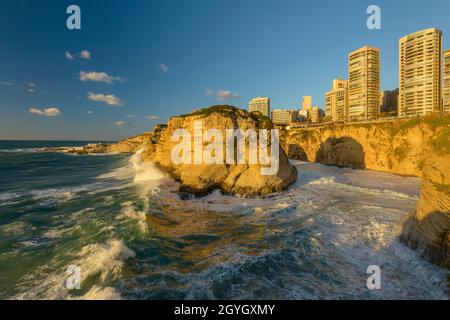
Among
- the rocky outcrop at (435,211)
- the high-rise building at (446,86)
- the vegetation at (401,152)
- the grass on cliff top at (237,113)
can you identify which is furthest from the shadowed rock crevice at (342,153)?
the high-rise building at (446,86)

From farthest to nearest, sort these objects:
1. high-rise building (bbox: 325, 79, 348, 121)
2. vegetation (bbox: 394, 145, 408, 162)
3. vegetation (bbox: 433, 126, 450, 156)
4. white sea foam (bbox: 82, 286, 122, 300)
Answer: high-rise building (bbox: 325, 79, 348, 121) < vegetation (bbox: 394, 145, 408, 162) < vegetation (bbox: 433, 126, 450, 156) < white sea foam (bbox: 82, 286, 122, 300)

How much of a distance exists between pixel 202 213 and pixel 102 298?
31.4 feet

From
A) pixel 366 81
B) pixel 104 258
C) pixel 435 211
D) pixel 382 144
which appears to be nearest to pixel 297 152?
pixel 382 144

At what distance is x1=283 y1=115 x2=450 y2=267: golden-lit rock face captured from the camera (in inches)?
338

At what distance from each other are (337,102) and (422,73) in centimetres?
4131

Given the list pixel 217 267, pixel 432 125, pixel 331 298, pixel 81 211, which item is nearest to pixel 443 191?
pixel 331 298

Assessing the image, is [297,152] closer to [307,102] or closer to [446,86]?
[446,86]

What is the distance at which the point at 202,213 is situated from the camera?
1634 cm

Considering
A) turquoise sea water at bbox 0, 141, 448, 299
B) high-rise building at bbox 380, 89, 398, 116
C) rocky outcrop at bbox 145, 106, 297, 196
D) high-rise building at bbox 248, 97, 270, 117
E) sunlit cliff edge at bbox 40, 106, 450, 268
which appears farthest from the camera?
high-rise building at bbox 248, 97, 270, 117

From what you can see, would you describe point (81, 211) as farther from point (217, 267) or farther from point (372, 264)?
point (372, 264)

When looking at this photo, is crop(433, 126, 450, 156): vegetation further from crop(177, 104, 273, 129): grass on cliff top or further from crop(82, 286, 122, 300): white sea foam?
crop(177, 104, 273, 129): grass on cliff top

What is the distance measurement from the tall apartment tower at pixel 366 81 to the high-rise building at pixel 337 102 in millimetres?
12865

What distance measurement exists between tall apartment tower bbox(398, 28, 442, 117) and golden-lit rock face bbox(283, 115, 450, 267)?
3821 centimetres

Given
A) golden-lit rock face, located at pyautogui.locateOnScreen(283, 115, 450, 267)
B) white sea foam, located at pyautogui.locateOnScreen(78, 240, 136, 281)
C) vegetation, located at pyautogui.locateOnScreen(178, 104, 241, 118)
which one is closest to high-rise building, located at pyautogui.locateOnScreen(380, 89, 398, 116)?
golden-lit rock face, located at pyautogui.locateOnScreen(283, 115, 450, 267)
